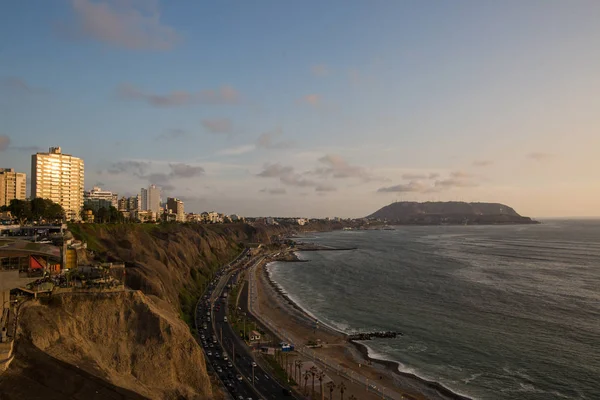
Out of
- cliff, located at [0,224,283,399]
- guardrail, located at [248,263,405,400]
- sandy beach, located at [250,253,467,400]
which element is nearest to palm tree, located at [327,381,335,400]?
sandy beach, located at [250,253,467,400]

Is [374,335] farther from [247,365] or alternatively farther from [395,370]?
A: [247,365]

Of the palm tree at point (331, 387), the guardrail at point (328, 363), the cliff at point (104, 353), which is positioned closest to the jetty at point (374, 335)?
the guardrail at point (328, 363)

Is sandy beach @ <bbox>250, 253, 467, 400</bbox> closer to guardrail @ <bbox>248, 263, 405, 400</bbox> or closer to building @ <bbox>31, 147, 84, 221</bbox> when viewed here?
guardrail @ <bbox>248, 263, 405, 400</bbox>

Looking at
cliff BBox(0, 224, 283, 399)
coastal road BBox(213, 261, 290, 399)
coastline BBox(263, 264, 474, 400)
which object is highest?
cliff BBox(0, 224, 283, 399)

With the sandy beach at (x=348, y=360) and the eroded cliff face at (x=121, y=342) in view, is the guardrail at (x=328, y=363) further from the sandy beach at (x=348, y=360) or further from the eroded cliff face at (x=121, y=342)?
the eroded cliff face at (x=121, y=342)

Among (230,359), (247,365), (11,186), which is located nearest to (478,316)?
(247,365)
